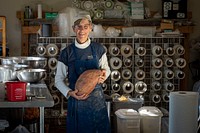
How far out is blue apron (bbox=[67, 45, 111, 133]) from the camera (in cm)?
300

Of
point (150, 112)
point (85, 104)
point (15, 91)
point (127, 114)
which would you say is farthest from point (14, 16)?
point (15, 91)

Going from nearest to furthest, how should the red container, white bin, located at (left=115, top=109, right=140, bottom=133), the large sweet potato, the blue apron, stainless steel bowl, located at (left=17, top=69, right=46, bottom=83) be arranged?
1. the red container
2. the large sweet potato
3. the blue apron
4. stainless steel bowl, located at (left=17, top=69, right=46, bottom=83)
5. white bin, located at (left=115, top=109, right=140, bottom=133)

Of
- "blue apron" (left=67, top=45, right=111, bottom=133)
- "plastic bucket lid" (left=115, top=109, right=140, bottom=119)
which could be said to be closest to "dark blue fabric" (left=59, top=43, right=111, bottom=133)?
"blue apron" (left=67, top=45, right=111, bottom=133)

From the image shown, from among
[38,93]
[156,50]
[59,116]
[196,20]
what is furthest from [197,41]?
[38,93]

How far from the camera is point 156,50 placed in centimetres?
492

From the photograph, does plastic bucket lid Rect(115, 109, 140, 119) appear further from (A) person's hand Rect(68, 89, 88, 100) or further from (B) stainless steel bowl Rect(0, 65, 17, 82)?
(B) stainless steel bowl Rect(0, 65, 17, 82)

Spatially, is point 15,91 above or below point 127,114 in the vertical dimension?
above

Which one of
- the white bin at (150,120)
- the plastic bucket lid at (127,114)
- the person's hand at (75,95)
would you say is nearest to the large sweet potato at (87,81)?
the person's hand at (75,95)

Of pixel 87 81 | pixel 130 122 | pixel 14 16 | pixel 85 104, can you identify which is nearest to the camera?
pixel 87 81

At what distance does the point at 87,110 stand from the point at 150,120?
124cm

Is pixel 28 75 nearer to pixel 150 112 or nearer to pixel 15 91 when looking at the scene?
pixel 15 91

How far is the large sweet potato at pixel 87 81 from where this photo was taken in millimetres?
2889

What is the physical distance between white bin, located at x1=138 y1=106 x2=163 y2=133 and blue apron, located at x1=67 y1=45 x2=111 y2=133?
1.09 meters

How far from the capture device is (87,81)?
288 centimetres
